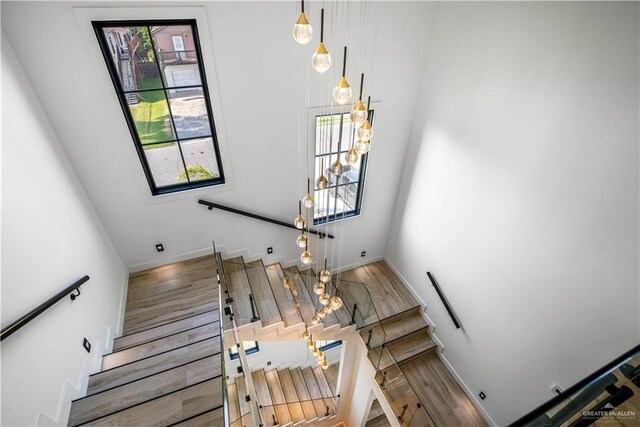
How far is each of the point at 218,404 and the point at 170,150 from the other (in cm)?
313

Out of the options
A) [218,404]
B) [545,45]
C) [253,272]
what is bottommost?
[218,404]

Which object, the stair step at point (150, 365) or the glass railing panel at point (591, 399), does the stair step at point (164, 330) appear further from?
the glass railing panel at point (591, 399)

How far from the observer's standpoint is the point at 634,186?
8.61ft

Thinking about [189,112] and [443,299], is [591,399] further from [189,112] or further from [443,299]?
A: [189,112]

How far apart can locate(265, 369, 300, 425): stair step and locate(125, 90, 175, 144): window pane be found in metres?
6.08

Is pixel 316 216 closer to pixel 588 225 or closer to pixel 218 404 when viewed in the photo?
pixel 218 404

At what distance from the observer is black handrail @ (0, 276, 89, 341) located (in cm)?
220

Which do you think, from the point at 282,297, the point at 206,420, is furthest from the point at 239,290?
the point at 206,420

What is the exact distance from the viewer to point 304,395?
7820mm

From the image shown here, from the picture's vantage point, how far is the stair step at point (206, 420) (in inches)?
116

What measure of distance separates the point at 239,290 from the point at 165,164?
7.03ft

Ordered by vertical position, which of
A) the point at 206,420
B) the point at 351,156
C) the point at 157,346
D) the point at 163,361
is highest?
the point at 157,346

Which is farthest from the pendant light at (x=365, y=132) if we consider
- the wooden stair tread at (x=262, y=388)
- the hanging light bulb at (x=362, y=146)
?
the wooden stair tread at (x=262, y=388)

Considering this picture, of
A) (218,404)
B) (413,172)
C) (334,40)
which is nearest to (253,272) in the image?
(218,404)
